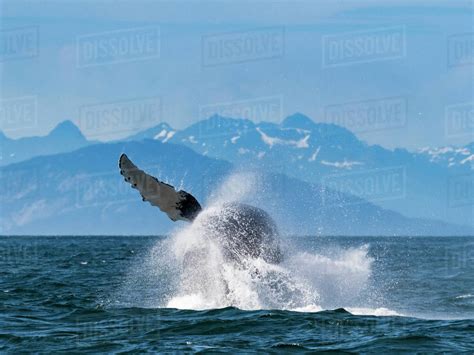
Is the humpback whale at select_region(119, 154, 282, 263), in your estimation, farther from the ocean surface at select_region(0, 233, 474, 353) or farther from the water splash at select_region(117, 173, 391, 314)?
the ocean surface at select_region(0, 233, 474, 353)

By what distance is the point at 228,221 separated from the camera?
15.8 metres

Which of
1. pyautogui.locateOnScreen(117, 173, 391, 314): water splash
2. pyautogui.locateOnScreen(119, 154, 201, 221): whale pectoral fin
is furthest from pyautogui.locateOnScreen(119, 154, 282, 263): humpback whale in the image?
pyautogui.locateOnScreen(117, 173, 391, 314): water splash

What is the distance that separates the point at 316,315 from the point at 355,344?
92.1 inches

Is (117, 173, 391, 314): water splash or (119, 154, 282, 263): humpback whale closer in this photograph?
(119, 154, 282, 263): humpback whale

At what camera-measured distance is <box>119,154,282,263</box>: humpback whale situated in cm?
1552

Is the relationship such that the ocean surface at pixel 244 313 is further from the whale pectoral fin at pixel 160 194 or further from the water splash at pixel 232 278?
the whale pectoral fin at pixel 160 194

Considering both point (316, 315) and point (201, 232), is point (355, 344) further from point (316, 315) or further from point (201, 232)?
point (201, 232)

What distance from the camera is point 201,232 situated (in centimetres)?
1584

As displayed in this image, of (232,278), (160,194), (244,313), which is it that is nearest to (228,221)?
(232,278)

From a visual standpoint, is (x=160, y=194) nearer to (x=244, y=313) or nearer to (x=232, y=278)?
(x=232, y=278)

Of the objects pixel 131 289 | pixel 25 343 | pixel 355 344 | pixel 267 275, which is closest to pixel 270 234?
pixel 267 275

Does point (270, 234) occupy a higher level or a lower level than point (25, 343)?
higher

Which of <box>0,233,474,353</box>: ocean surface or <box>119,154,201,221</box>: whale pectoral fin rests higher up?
<box>119,154,201,221</box>: whale pectoral fin

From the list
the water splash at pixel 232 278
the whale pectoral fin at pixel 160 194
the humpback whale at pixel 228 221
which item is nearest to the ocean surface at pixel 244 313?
the water splash at pixel 232 278
